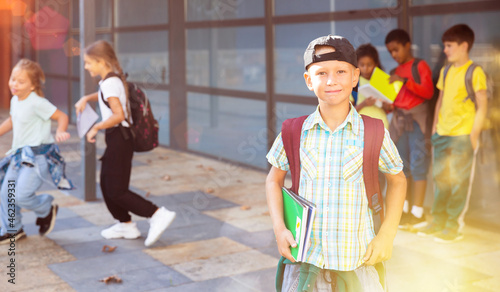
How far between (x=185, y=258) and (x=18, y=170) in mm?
1711

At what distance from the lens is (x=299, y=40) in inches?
378

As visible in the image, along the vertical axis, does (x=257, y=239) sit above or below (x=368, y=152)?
below

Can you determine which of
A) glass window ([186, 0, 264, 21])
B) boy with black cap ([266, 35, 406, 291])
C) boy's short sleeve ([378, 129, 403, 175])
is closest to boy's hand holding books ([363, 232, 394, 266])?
boy with black cap ([266, 35, 406, 291])

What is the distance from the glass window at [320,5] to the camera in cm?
812

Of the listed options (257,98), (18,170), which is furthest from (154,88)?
(18,170)

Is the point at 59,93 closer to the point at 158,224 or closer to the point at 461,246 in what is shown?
the point at 158,224

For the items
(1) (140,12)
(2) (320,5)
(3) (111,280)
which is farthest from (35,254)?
(1) (140,12)

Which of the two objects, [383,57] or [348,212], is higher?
[383,57]

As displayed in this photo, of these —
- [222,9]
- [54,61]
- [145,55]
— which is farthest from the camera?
[54,61]

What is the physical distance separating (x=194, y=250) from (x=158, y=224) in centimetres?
41

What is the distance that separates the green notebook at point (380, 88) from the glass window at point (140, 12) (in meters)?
6.80

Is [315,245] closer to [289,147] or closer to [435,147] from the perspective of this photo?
[289,147]

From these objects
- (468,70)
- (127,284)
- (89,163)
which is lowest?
(127,284)

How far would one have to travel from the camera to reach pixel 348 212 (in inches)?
112
